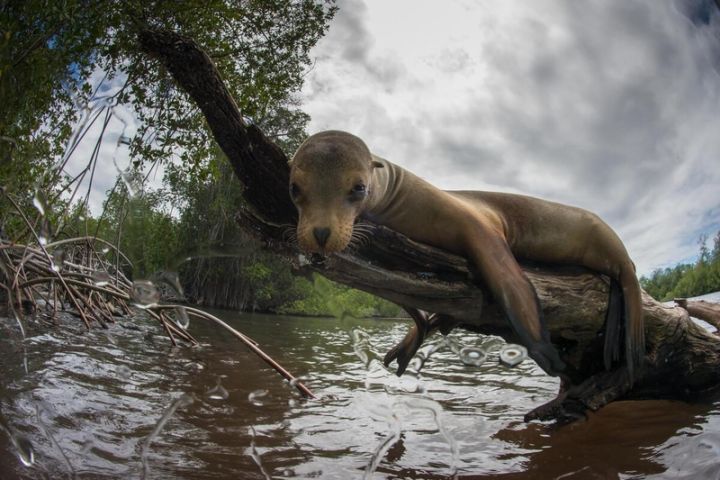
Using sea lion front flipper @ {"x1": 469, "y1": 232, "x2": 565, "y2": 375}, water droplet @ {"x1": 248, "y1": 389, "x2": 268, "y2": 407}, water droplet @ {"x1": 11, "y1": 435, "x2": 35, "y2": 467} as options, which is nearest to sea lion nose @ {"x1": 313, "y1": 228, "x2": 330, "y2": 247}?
sea lion front flipper @ {"x1": 469, "y1": 232, "x2": 565, "y2": 375}

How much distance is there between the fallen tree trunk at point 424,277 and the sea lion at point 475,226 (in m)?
0.10

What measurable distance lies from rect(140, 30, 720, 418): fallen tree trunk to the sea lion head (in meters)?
0.26

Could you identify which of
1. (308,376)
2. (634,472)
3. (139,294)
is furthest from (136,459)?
A: (139,294)

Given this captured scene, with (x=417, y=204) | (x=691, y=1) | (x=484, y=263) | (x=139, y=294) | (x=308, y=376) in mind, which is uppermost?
(x=691, y=1)

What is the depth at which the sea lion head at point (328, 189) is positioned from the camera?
154 cm

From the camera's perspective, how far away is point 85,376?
307cm

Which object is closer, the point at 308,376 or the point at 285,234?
the point at 285,234

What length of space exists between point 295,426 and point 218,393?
36.1 inches

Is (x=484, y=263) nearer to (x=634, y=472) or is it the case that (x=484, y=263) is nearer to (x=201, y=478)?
(x=634, y=472)

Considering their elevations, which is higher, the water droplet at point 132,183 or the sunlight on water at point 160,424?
the water droplet at point 132,183

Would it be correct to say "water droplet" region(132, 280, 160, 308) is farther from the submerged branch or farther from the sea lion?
the sea lion

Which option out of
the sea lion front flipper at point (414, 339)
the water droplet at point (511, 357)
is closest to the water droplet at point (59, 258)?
the sea lion front flipper at point (414, 339)

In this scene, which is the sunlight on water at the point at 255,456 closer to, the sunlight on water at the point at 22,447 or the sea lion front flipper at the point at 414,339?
the sunlight on water at the point at 22,447

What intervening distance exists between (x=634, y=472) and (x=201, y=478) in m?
1.62
